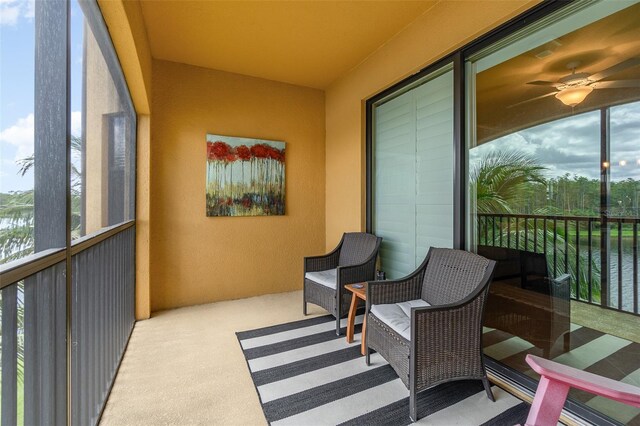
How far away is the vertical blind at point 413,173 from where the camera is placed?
96.7 inches

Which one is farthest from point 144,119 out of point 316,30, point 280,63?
point 316,30

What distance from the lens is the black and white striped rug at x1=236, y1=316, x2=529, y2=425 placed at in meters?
1.63

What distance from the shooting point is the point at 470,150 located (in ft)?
7.42

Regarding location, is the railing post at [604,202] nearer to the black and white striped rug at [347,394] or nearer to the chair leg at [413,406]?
the black and white striped rug at [347,394]

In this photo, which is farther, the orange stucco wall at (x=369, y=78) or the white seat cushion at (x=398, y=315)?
the orange stucco wall at (x=369, y=78)

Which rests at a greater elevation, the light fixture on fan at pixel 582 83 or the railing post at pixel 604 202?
the light fixture on fan at pixel 582 83

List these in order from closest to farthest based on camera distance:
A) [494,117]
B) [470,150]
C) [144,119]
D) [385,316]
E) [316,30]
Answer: [385,316]
[494,117]
[470,150]
[316,30]
[144,119]

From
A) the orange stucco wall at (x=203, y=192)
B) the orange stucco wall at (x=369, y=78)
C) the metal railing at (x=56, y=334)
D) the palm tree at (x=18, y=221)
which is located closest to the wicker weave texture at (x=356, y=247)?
the orange stucco wall at (x=369, y=78)

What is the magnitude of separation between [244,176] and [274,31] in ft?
5.54

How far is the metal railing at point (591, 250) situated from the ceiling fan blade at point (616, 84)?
0.67m

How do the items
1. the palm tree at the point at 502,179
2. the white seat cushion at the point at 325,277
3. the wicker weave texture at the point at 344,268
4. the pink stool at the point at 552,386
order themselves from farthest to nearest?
the white seat cushion at the point at 325,277 < the wicker weave texture at the point at 344,268 < the palm tree at the point at 502,179 < the pink stool at the point at 552,386

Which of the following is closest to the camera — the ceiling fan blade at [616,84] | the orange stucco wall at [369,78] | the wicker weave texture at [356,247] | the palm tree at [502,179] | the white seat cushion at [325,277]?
the ceiling fan blade at [616,84]

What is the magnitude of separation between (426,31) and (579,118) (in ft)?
4.93

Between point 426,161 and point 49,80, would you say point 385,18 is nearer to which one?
point 426,161
